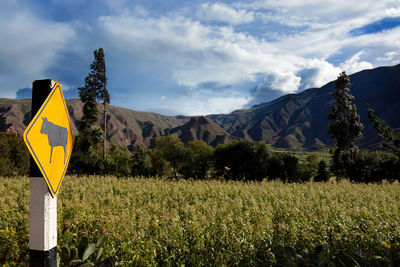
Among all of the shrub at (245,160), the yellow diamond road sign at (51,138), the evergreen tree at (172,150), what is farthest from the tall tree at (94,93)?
the yellow diamond road sign at (51,138)

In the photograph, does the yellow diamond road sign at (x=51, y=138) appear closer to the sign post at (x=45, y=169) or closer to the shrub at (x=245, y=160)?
the sign post at (x=45, y=169)

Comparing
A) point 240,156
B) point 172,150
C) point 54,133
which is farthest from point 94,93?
point 54,133

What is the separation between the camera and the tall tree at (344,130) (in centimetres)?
3067

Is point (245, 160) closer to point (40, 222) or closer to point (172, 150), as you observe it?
point (172, 150)

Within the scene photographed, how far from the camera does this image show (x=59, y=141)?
2.40 m

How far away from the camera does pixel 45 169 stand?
2217 millimetres

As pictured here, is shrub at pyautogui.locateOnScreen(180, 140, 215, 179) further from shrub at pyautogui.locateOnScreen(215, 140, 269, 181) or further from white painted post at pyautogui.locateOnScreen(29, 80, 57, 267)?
white painted post at pyautogui.locateOnScreen(29, 80, 57, 267)

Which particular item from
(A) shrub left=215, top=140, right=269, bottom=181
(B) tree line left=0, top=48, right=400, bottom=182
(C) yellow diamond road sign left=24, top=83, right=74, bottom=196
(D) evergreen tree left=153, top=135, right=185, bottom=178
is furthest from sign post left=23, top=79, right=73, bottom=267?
(D) evergreen tree left=153, top=135, right=185, bottom=178

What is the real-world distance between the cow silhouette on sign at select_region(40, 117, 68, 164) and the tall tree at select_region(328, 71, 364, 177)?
3467cm

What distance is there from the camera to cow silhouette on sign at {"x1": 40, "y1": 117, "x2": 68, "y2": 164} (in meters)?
2.24

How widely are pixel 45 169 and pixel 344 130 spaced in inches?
1396

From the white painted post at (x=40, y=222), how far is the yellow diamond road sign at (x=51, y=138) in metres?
0.11

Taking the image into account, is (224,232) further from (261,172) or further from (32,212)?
(261,172)

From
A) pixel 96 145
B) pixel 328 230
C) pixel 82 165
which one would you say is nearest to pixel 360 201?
pixel 328 230
